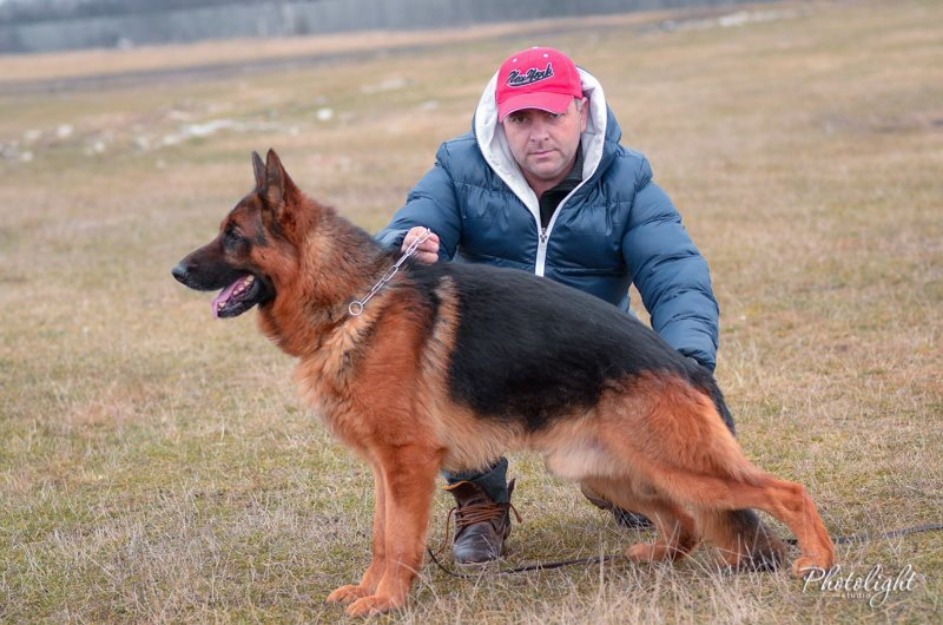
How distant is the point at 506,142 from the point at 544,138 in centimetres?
31

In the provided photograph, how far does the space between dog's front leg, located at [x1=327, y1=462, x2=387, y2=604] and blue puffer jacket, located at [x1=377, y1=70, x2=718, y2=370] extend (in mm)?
1158

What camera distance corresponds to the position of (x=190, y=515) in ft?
19.0

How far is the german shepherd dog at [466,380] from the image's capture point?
4.23m

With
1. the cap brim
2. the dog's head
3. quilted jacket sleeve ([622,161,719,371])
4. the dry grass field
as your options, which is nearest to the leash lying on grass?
the dry grass field

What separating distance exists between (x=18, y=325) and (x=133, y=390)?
2.92m

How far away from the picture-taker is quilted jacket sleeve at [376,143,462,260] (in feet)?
17.6

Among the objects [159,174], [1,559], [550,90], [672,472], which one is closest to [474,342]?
[672,472]

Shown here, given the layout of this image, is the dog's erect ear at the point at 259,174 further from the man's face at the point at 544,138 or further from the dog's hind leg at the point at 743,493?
the dog's hind leg at the point at 743,493

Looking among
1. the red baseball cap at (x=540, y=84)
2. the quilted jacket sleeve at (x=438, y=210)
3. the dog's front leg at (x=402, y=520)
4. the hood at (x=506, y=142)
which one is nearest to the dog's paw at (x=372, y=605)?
the dog's front leg at (x=402, y=520)

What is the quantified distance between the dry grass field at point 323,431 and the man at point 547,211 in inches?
35.4

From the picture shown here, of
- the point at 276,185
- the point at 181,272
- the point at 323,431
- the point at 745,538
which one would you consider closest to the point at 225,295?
the point at 181,272

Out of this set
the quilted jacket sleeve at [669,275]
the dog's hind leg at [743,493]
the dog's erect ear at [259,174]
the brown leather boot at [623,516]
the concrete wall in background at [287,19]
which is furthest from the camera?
the concrete wall in background at [287,19]

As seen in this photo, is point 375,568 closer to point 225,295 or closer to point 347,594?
point 347,594

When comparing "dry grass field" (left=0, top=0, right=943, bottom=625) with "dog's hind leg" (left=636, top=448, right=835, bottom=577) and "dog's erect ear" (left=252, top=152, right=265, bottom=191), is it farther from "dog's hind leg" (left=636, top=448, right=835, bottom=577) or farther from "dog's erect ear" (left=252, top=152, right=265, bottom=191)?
"dog's erect ear" (left=252, top=152, right=265, bottom=191)
